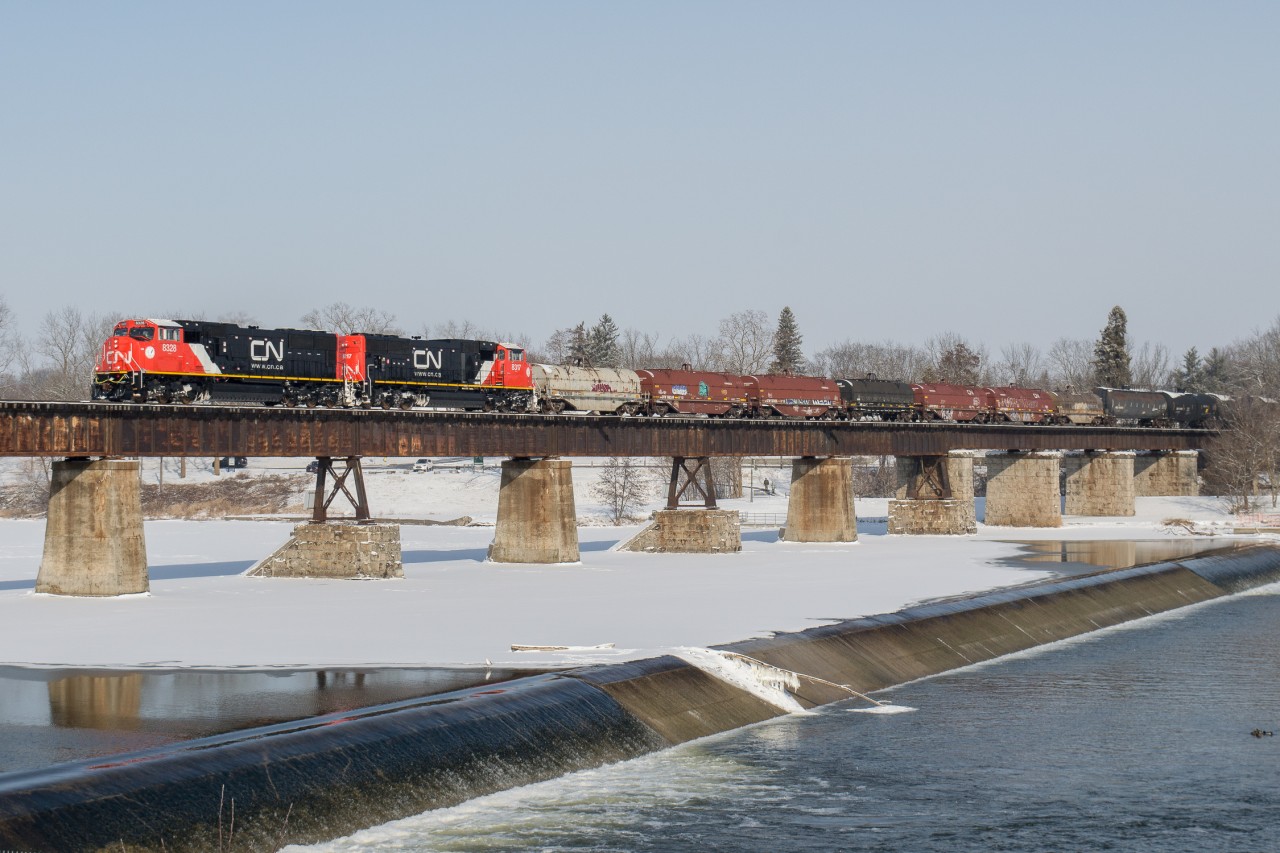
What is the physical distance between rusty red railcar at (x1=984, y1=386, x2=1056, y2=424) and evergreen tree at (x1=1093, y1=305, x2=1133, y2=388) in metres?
69.3

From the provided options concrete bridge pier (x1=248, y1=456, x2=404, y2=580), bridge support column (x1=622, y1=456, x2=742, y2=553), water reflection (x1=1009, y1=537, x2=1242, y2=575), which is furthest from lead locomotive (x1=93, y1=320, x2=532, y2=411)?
water reflection (x1=1009, y1=537, x2=1242, y2=575)

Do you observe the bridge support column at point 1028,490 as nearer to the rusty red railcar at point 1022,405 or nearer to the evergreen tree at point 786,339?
the rusty red railcar at point 1022,405

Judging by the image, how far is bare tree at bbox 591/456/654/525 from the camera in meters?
116

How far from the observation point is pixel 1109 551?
73.2 metres

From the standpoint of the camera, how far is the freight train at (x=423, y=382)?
175ft

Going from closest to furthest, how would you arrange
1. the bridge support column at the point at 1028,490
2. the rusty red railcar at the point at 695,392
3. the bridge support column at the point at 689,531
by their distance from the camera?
1. the bridge support column at the point at 689,531
2. the rusty red railcar at the point at 695,392
3. the bridge support column at the point at 1028,490

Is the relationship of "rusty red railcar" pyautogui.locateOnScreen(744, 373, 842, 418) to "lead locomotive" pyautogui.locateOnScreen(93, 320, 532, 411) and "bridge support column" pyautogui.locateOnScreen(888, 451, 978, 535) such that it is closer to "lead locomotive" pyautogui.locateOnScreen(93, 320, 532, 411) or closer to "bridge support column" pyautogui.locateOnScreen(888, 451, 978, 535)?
"bridge support column" pyautogui.locateOnScreen(888, 451, 978, 535)

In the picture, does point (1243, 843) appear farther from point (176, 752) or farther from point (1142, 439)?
point (1142, 439)

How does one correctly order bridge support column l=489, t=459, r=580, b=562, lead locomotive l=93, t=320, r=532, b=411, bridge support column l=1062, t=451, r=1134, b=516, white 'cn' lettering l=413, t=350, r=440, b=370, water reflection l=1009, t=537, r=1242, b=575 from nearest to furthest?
lead locomotive l=93, t=320, r=532, b=411
bridge support column l=489, t=459, r=580, b=562
white 'cn' lettering l=413, t=350, r=440, b=370
water reflection l=1009, t=537, r=1242, b=575
bridge support column l=1062, t=451, r=1134, b=516

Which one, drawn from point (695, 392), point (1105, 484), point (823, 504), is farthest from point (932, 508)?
point (1105, 484)

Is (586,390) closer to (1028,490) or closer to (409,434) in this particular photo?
(409,434)

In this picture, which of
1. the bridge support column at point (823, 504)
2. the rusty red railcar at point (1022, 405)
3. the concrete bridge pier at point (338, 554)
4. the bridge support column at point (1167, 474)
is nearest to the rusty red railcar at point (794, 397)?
the bridge support column at point (823, 504)

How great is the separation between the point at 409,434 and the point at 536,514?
22.9 ft

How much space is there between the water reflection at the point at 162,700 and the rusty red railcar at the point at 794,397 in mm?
53869
